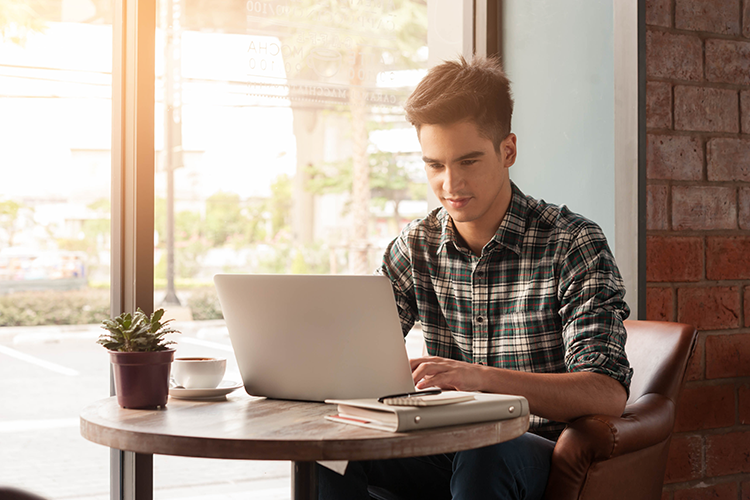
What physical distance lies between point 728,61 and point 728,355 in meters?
0.88

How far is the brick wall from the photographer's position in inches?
80.7

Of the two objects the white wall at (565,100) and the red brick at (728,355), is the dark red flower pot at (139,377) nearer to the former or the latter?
the white wall at (565,100)

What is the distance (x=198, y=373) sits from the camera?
4.37 ft

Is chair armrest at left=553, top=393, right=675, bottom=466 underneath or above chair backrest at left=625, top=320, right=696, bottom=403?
underneath

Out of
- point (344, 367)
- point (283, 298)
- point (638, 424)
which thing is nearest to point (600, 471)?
point (638, 424)

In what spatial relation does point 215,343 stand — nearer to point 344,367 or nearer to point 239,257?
point 239,257

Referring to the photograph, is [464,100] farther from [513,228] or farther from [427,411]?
[427,411]

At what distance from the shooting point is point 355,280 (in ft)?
3.71

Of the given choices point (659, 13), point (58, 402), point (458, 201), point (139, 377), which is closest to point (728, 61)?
point (659, 13)

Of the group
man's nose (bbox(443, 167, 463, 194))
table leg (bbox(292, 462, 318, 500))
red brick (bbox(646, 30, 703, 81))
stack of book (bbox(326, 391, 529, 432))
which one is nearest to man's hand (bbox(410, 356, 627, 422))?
stack of book (bbox(326, 391, 529, 432))

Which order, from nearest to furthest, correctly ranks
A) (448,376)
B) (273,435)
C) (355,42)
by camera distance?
(273,435)
(448,376)
(355,42)

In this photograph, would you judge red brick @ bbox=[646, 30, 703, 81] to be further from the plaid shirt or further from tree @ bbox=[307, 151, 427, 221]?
tree @ bbox=[307, 151, 427, 221]

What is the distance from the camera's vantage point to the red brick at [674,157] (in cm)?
204

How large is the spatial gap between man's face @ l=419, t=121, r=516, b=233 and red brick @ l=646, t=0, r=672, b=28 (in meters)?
0.79
